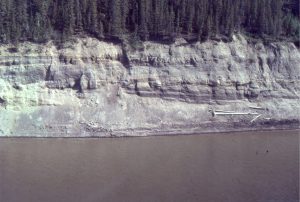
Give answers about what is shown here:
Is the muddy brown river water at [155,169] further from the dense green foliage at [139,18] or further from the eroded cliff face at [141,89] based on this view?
the dense green foliage at [139,18]

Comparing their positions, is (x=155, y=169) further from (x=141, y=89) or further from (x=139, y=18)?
(x=139, y=18)

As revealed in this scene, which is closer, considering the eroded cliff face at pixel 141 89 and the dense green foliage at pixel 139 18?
the eroded cliff face at pixel 141 89

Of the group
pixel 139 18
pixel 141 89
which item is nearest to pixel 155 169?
pixel 141 89

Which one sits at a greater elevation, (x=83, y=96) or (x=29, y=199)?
(x=83, y=96)

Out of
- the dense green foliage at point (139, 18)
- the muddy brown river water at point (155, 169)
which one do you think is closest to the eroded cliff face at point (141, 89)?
the dense green foliage at point (139, 18)

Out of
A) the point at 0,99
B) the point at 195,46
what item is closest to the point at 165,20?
the point at 195,46

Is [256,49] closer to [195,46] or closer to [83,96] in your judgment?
[195,46]
